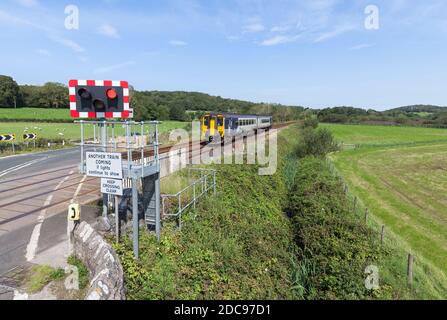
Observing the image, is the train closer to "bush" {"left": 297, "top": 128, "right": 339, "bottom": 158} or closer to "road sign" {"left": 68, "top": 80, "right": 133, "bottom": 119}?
"bush" {"left": 297, "top": 128, "right": 339, "bottom": 158}

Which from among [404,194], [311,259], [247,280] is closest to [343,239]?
[311,259]

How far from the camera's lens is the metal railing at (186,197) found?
31.3 ft

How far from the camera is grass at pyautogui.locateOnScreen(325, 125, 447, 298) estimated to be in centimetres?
1362

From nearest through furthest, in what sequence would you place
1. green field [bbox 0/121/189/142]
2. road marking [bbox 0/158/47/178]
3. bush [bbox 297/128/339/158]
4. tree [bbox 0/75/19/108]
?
road marking [bbox 0/158/47/178]
bush [bbox 297/128/339/158]
green field [bbox 0/121/189/142]
tree [bbox 0/75/19/108]

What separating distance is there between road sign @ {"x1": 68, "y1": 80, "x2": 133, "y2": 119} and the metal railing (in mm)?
2796

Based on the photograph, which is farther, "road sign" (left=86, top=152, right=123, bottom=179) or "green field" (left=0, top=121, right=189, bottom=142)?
"green field" (left=0, top=121, right=189, bottom=142)

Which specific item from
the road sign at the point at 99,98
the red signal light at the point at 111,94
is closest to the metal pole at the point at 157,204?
the road sign at the point at 99,98

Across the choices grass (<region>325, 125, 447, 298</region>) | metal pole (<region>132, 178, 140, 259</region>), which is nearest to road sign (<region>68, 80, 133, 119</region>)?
metal pole (<region>132, 178, 140, 259</region>)

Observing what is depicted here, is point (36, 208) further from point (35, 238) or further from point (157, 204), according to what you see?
point (157, 204)

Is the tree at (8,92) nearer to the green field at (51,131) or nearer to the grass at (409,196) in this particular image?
the green field at (51,131)

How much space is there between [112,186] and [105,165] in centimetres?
50

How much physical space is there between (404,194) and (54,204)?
2503 centimetres

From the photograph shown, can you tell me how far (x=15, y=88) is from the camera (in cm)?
9000
